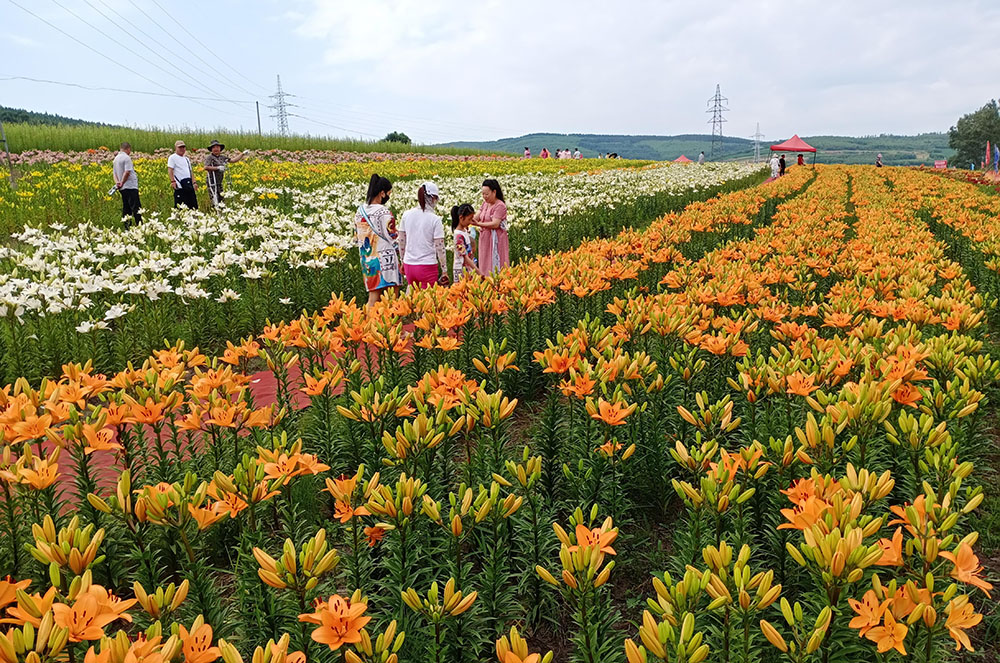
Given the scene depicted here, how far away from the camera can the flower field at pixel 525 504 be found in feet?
5.40

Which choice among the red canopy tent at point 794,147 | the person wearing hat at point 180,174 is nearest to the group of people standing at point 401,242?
the person wearing hat at point 180,174

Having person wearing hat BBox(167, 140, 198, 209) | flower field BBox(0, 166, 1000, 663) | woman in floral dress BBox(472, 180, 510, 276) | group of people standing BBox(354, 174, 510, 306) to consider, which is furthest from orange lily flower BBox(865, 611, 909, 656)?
person wearing hat BBox(167, 140, 198, 209)

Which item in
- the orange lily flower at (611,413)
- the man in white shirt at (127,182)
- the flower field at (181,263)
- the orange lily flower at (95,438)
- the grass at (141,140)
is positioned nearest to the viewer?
the orange lily flower at (95,438)

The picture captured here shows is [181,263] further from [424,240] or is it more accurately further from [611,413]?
[611,413]

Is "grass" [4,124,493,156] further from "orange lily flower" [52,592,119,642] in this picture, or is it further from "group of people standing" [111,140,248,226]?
"orange lily flower" [52,592,119,642]

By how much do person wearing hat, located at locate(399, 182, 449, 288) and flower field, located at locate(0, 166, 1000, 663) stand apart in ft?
7.50

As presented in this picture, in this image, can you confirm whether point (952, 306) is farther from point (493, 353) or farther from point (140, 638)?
point (140, 638)

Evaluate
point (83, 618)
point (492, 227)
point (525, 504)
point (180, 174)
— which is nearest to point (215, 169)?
point (180, 174)

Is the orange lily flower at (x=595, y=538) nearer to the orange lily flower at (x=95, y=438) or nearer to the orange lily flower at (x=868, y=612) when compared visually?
the orange lily flower at (x=868, y=612)

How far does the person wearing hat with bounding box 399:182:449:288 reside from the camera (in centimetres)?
696

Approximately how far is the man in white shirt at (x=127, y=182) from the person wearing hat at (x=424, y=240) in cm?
681

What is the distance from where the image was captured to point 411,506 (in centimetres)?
202

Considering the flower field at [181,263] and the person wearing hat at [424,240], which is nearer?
the flower field at [181,263]

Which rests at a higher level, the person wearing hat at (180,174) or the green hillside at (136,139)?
the green hillside at (136,139)
